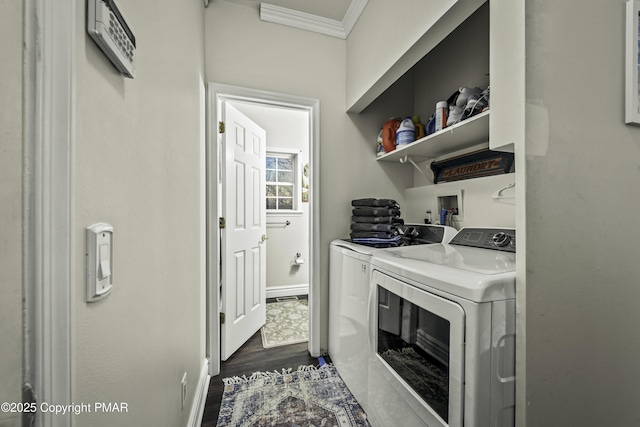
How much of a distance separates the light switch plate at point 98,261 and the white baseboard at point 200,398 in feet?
3.82

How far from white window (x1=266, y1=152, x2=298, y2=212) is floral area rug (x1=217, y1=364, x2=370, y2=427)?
2.13 m

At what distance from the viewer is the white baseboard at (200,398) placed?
131cm

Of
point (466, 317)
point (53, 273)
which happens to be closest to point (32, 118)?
point (53, 273)

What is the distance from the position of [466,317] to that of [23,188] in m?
1.03

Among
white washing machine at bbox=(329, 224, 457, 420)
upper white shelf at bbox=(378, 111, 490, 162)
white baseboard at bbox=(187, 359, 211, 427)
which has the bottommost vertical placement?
white baseboard at bbox=(187, 359, 211, 427)

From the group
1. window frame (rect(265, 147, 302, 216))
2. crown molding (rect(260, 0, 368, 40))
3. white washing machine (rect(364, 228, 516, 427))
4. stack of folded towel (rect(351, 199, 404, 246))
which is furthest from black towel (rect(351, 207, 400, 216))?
window frame (rect(265, 147, 302, 216))

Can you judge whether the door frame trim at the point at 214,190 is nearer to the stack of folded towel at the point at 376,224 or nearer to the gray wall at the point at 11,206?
the stack of folded towel at the point at 376,224

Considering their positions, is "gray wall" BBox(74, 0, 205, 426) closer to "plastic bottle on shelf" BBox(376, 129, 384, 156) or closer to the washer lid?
the washer lid

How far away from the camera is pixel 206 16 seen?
1.83 m

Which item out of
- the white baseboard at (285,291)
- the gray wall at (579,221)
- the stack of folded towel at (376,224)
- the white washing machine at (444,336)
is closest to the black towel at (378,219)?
the stack of folded towel at (376,224)

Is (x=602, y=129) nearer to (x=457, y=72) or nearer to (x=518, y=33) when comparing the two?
(x=518, y=33)

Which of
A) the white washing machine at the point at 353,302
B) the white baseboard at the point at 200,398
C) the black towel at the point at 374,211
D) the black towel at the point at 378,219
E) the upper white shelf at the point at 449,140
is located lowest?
the white baseboard at the point at 200,398

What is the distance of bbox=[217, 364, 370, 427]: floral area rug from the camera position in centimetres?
143

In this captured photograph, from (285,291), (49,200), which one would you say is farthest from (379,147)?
(285,291)
